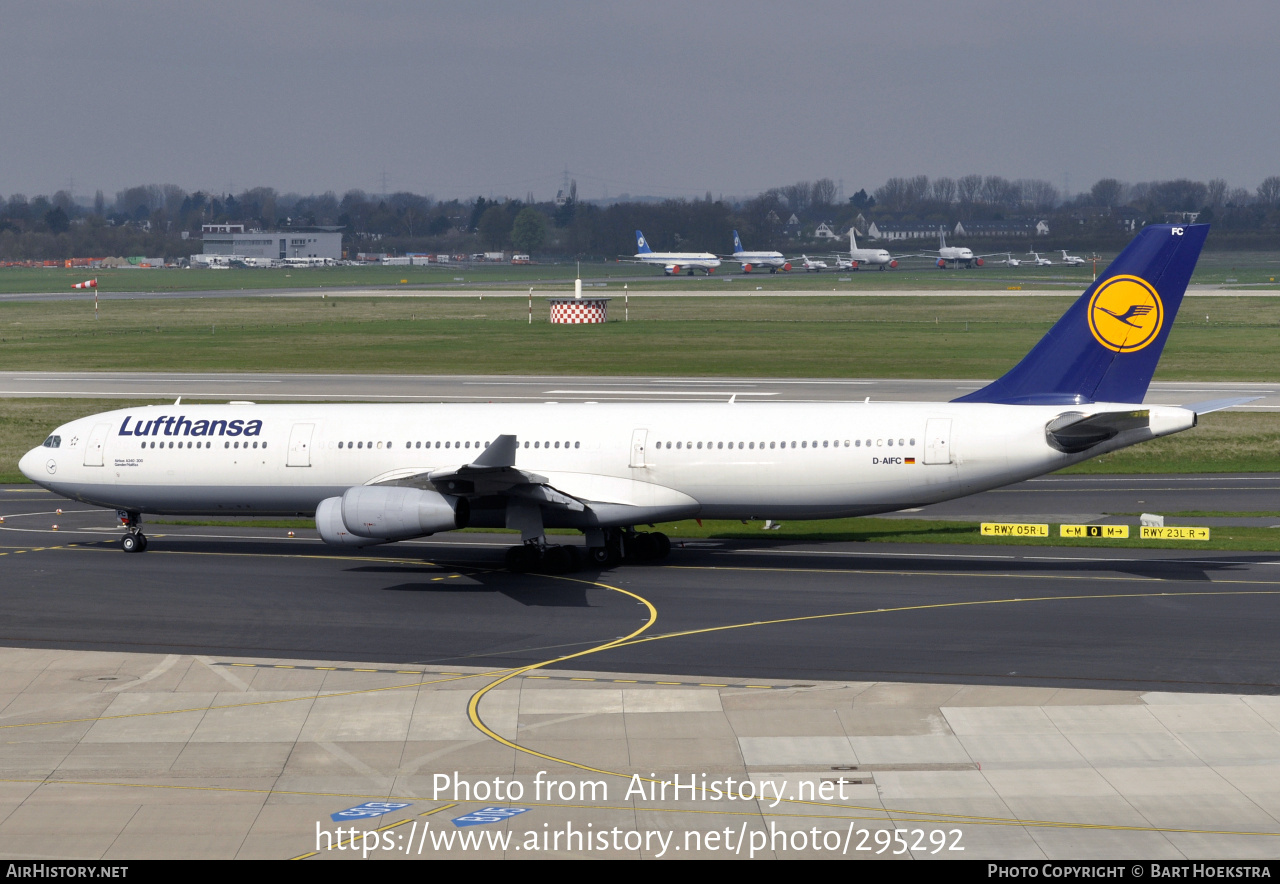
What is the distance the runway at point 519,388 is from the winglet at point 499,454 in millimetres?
32612

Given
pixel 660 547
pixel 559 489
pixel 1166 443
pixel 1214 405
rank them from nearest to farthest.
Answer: pixel 1214 405 < pixel 559 489 < pixel 660 547 < pixel 1166 443

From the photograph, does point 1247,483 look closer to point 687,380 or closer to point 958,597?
point 958,597

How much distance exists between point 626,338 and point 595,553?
69658 millimetres

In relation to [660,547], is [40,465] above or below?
above

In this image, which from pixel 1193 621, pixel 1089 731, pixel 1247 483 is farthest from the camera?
pixel 1247 483

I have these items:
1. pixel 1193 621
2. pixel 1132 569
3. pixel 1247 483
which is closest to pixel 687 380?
pixel 1247 483

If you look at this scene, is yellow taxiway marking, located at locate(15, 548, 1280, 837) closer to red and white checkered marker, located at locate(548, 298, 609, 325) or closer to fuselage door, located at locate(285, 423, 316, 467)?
fuselage door, located at locate(285, 423, 316, 467)

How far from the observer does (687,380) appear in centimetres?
8000

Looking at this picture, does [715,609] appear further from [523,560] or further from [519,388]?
[519,388]

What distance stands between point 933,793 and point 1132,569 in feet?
61.1

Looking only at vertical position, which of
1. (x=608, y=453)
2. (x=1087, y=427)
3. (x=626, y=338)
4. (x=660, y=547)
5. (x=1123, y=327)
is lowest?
(x=660, y=547)

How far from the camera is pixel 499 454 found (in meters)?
33.7

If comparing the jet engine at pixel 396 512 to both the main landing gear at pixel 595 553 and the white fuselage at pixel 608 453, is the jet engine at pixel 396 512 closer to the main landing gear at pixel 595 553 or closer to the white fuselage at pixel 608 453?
the white fuselage at pixel 608 453

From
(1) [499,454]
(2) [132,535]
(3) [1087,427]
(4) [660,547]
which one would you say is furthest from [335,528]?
(3) [1087,427]
